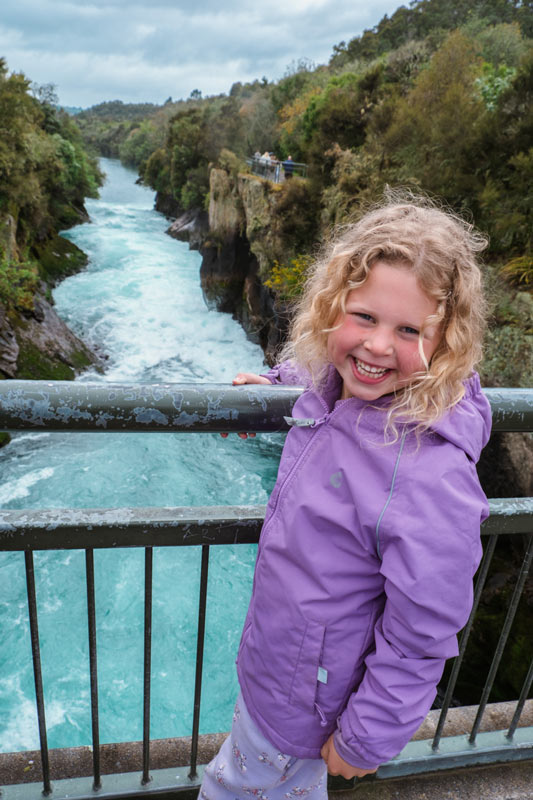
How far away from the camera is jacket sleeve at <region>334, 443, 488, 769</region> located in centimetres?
104

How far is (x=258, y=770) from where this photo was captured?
1.38 meters

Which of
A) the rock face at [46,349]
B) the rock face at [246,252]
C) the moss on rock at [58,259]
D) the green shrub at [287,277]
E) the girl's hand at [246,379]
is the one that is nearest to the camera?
the girl's hand at [246,379]

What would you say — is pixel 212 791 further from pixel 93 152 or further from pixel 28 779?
pixel 93 152

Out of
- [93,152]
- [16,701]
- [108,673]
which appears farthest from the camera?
[93,152]

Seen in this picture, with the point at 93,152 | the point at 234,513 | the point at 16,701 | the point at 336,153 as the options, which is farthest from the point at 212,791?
the point at 93,152

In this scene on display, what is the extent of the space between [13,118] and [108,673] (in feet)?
56.5

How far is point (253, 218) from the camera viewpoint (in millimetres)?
18016

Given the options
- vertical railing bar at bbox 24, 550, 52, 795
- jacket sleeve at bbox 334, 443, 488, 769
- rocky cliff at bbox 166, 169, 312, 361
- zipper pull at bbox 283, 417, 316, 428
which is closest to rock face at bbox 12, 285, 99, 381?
rocky cliff at bbox 166, 169, 312, 361

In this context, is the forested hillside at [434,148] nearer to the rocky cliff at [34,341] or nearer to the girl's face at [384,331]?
the rocky cliff at [34,341]

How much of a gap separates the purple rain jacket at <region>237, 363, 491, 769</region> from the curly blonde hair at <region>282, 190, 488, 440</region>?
0.19 feet

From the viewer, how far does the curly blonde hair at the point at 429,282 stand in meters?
1.15

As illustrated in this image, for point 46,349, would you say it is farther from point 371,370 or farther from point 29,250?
point 371,370

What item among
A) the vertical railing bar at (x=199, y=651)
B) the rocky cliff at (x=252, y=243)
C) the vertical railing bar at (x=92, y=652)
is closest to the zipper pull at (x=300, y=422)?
the vertical railing bar at (x=199, y=651)

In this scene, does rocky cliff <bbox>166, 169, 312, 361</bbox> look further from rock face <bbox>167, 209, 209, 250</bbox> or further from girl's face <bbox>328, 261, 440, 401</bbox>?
girl's face <bbox>328, 261, 440, 401</bbox>
